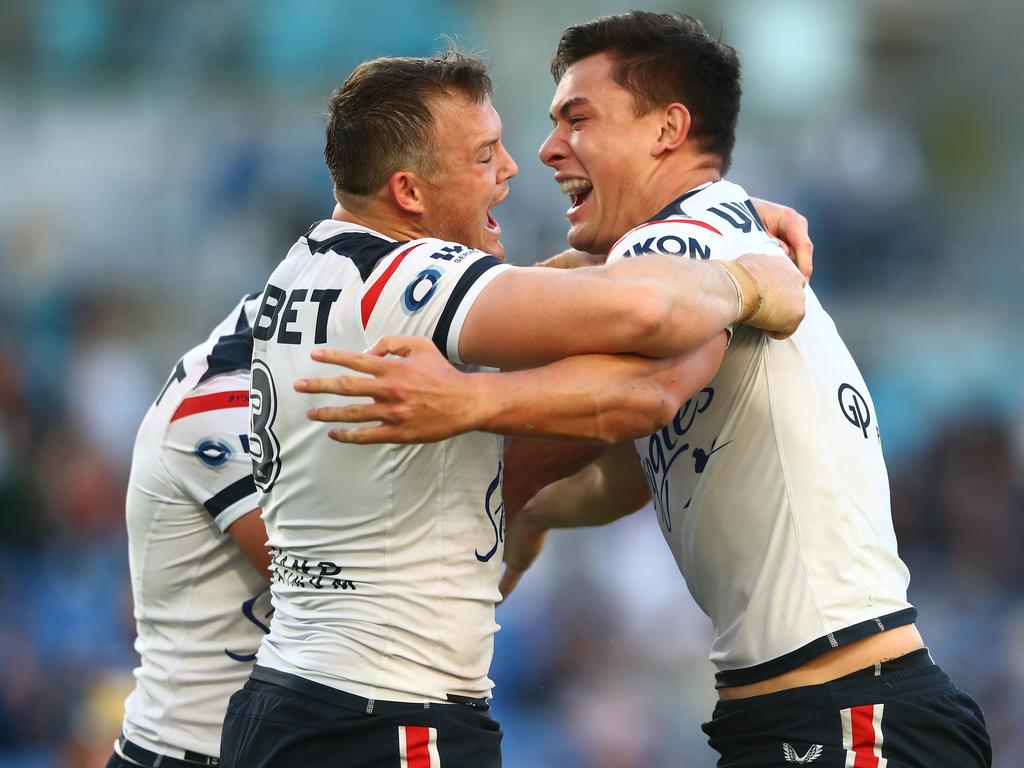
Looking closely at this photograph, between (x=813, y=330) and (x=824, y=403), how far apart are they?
259 millimetres

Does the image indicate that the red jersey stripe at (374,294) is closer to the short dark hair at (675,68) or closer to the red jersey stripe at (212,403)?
the red jersey stripe at (212,403)

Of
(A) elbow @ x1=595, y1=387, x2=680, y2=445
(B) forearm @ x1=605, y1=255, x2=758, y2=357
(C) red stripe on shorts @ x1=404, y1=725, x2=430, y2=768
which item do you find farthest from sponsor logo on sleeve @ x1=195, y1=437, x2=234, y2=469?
(B) forearm @ x1=605, y1=255, x2=758, y2=357

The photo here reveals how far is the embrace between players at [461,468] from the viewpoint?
340 cm

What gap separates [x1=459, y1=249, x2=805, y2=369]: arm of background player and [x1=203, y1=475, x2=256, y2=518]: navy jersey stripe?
1.15 metres

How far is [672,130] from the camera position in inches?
183

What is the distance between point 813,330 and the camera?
13.6 feet

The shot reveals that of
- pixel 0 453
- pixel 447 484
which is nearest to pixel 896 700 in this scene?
pixel 447 484

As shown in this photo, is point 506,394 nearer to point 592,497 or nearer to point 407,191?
point 407,191

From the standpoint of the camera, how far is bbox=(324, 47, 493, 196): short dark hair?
3844 mm

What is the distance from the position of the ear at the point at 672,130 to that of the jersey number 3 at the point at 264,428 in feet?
5.50

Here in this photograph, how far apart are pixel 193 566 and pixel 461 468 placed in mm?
1254

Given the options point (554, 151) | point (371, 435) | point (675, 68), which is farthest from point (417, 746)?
point (675, 68)

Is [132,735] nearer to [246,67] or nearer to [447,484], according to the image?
[447,484]

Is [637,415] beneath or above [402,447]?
above
